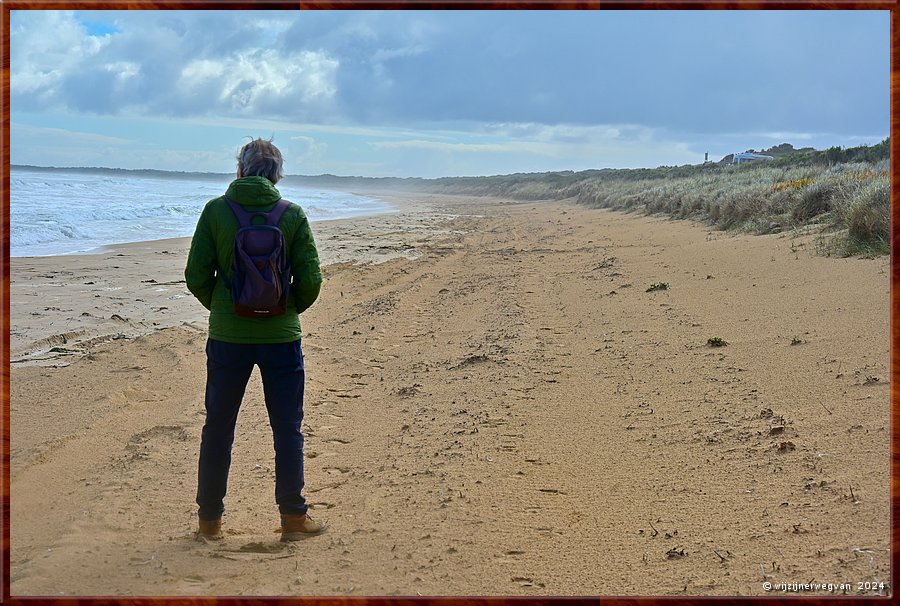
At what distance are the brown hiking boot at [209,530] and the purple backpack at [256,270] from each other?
3.41 ft

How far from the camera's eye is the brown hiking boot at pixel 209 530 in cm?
372

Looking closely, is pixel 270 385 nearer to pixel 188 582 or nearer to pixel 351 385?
pixel 188 582

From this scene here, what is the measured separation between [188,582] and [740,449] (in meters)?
2.78

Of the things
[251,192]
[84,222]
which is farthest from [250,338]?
[84,222]

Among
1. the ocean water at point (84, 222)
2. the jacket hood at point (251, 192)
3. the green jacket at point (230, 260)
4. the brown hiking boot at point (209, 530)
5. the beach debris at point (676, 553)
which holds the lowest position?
the brown hiking boot at point (209, 530)

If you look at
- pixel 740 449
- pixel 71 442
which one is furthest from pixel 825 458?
pixel 71 442

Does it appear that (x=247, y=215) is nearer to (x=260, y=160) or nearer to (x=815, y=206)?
(x=260, y=160)

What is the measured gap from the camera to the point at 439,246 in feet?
55.4

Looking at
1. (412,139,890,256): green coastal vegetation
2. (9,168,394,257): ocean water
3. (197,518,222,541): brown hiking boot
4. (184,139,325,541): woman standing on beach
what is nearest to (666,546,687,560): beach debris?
(184,139,325,541): woman standing on beach

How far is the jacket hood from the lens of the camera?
3512 mm

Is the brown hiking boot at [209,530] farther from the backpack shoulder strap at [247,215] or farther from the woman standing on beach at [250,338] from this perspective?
the backpack shoulder strap at [247,215]

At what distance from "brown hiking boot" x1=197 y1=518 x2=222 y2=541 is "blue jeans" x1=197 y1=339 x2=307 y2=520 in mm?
30

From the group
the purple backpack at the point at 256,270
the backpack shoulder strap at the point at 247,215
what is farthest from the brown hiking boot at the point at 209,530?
the backpack shoulder strap at the point at 247,215

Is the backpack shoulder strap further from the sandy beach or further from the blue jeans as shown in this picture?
the sandy beach
